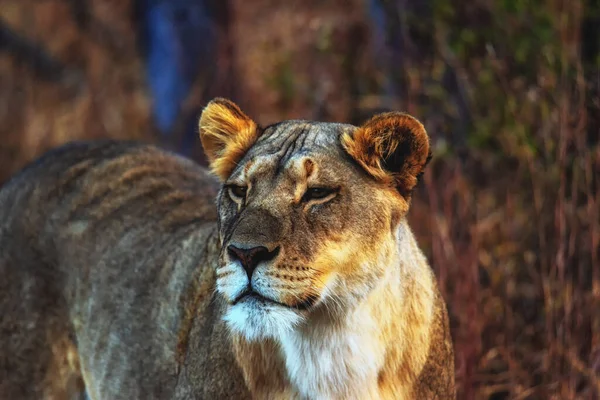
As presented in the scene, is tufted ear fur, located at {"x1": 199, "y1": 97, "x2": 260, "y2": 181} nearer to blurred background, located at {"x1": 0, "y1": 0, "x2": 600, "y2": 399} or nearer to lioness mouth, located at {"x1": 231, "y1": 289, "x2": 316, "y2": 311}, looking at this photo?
blurred background, located at {"x1": 0, "y1": 0, "x2": 600, "y2": 399}

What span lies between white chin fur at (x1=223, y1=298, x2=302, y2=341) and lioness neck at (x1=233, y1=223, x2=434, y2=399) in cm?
17

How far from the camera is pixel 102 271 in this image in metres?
4.48

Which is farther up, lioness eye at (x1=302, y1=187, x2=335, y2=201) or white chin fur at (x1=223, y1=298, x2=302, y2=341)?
lioness eye at (x1=302, y1=187, x2=335, y2=201)

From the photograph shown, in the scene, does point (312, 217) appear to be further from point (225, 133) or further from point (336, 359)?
point (225, 133)

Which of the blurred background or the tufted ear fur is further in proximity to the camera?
the blurred background

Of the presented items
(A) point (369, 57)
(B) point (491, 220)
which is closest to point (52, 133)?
(A) point (369, 57)

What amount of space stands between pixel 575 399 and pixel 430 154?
195 centimetres

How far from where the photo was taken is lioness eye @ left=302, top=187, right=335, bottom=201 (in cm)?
335

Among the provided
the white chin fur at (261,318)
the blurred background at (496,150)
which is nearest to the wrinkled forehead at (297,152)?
the white chin fur at (261,318)

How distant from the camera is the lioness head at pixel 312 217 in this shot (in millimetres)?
3189

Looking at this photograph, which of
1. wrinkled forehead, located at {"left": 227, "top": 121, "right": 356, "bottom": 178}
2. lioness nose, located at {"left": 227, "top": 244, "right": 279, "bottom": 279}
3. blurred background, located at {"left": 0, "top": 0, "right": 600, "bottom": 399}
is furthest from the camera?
blurred background, located at {"left": 0, "top": 0, "right": 600, "bottom": 399}

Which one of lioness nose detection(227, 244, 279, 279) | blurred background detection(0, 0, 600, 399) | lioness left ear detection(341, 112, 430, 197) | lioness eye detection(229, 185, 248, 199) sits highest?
lioness left ear detection(341, 112, 430, 197)

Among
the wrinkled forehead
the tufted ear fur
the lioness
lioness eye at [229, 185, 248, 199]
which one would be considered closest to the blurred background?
the tufted ear fur

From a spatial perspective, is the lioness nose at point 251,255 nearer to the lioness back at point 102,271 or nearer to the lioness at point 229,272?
the lioness at point 229,272
